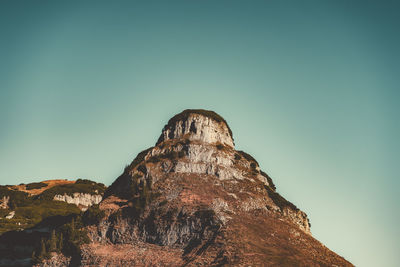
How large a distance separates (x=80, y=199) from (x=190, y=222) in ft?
258

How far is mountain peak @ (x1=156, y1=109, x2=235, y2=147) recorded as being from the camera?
311ft

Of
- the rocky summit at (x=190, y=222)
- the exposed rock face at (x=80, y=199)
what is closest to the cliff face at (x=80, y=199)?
the exposed rock face at (x=80, y=199)

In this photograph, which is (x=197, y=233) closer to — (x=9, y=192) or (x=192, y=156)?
(x=192, y=156)

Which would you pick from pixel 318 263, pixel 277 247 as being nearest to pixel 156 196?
pixel 277 247

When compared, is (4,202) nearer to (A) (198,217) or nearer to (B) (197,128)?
(B) (197,128)

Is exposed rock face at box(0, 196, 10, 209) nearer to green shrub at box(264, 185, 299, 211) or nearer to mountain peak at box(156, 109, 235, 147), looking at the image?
mountain peak at box(156, 109, 235, 147)

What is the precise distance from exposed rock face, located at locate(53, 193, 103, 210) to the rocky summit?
4879 cm

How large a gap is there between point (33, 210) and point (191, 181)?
204 ft

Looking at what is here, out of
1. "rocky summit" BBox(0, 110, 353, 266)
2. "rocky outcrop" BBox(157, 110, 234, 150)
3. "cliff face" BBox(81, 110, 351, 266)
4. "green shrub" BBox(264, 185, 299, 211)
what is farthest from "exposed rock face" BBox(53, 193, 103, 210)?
"green shrub" BBox(264, 185, 299, 211)

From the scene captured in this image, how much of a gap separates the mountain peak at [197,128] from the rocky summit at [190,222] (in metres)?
2.09

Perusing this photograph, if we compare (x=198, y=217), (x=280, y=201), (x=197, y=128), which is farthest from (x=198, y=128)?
(x=198, y=217)

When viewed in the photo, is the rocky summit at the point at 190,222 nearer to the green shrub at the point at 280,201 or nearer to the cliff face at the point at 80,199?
the green shrub at the point at 280,201

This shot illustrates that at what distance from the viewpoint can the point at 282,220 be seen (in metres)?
74.6

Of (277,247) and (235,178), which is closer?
(277,247)
